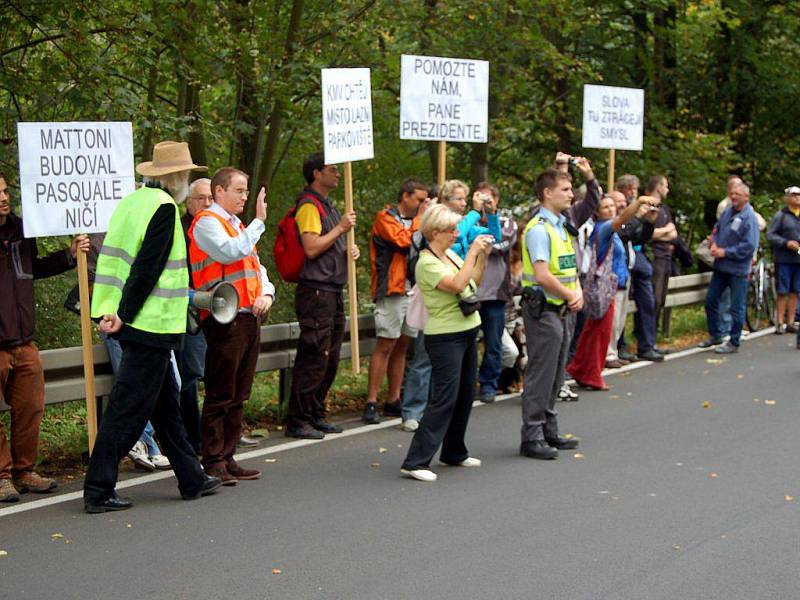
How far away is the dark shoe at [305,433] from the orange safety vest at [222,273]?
5.65ft

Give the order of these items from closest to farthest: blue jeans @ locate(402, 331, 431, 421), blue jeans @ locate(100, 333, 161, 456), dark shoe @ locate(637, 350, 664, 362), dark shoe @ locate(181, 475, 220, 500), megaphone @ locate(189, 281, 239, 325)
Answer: dark shoe @ locate(181, 475, 220, 500)
megaphone @ locate(189, 281, 239, 325)
blue jeans @ locate(100, 333, 161, 456)
blue jeans @ locate(402, 331, 431, 421)
dark shoe @ locate(637, 350, 664, 362)

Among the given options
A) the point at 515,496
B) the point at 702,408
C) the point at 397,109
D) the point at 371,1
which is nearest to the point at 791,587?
the point at 515,496

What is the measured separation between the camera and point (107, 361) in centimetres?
945

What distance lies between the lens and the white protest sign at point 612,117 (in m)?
15.2

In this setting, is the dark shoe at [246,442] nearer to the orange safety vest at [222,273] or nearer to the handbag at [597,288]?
the orange safety vest at [222,273]

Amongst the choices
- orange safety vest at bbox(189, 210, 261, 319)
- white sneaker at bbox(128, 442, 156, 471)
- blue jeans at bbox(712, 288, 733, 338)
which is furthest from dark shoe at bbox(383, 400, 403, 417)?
blue jeans at bbox(712, 288, 733, 338)

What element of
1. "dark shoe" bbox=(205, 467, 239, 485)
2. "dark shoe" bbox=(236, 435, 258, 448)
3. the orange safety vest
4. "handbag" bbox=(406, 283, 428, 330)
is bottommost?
"dark shoe" bbox=(236, 435, 258, 448)

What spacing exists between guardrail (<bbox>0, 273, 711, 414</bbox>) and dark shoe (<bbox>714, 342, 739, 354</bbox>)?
109 cm

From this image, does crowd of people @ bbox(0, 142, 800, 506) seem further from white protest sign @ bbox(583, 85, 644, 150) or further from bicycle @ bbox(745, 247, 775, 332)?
bicycle @ bbox(745, 247, 775, 332)

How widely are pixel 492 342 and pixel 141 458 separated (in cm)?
414

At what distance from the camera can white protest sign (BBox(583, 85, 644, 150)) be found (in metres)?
15.2

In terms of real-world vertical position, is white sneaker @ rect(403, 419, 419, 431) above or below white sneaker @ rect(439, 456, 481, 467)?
below

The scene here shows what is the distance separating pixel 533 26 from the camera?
18.5m

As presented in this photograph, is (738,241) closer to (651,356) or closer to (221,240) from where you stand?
(651,356)
